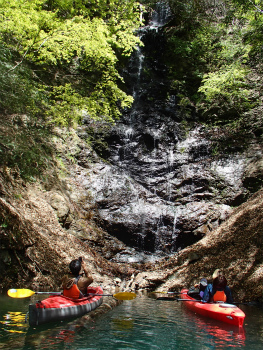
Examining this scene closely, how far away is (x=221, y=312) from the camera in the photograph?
518 centimetres

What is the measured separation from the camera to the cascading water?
1284 cm

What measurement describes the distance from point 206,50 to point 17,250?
60.8ft

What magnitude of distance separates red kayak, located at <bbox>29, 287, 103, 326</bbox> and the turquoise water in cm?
12

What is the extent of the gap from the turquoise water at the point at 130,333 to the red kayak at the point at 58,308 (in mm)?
123

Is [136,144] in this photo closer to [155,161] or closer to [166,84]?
[155,161]

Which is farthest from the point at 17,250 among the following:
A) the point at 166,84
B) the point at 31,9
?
the point at 166,84

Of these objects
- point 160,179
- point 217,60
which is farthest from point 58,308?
point 217,60

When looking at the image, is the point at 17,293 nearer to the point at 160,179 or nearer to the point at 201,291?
the point at 201,291

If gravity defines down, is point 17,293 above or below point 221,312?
above

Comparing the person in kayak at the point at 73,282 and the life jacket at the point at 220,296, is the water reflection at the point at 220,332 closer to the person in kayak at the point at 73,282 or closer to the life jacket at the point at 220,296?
the life jacket at the point at 220,296

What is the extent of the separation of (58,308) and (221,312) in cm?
309

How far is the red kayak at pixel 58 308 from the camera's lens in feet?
14.2

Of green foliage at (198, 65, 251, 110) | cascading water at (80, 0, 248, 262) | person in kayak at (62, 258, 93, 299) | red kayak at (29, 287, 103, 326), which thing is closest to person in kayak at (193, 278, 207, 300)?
red kayak at (29, 287, 103, 326)

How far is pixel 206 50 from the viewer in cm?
1941
